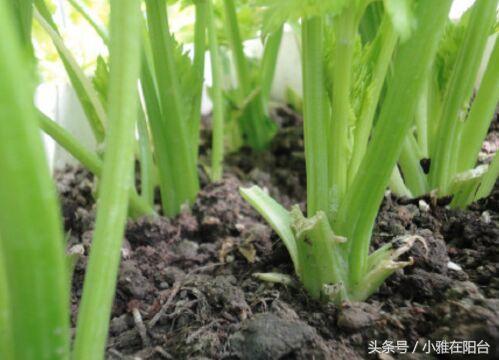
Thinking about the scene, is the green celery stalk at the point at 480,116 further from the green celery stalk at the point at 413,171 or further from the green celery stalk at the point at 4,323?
the green celery stalk at the point at 4,323

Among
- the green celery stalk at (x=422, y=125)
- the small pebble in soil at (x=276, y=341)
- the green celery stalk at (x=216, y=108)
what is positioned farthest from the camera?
the green celery stalk at (x=216, y=108)

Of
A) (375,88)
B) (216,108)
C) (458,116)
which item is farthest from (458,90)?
(216,108)

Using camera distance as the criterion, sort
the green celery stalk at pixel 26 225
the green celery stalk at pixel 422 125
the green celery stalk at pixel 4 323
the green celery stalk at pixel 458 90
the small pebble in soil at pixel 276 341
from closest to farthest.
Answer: the green celery stalk at pixel 26 225 → the green celery stalk at pixel 4 323 → the small pebble in soil at pixel 276 341 → the green celery stalk at pixel 458 90 → the green celery stalk at pixel 422 125

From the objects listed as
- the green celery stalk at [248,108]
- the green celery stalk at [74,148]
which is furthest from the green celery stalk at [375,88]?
the green celery stalk at [248,108]

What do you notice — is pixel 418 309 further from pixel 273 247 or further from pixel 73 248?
pixel 73 248

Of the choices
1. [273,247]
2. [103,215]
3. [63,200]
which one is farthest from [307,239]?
[63,200]
